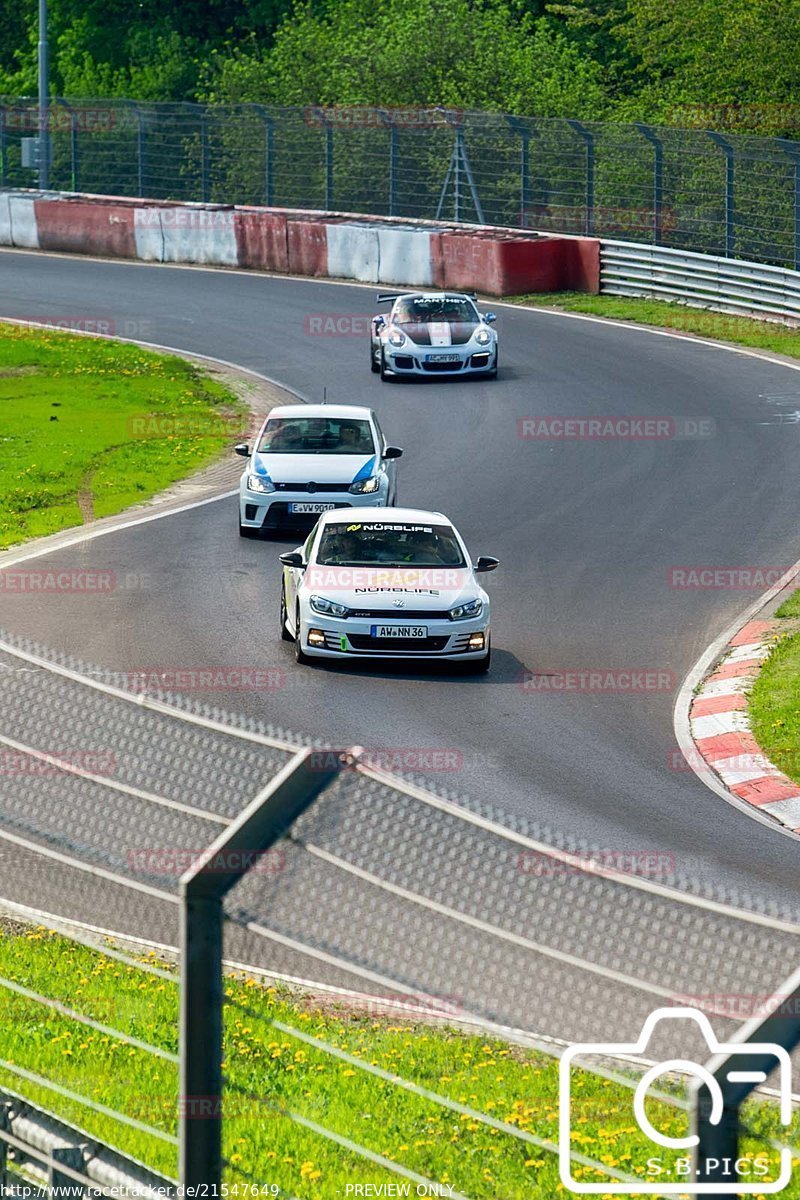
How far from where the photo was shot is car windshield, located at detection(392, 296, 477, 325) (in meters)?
30.3

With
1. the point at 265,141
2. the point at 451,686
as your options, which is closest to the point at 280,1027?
the point at 451,686

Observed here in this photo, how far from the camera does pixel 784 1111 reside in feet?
15.4

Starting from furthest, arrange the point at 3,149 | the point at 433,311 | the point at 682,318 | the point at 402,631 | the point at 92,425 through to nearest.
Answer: the point at 3,149
the point at 682,318
the point at 433,311
the point at 92,425
the point at 402,631

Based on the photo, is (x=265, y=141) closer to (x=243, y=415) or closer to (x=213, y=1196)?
(x=243, y=415)

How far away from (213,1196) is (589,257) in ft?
115

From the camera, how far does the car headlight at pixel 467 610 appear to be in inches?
633

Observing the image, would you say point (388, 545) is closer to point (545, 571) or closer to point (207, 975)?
point (545, 571)

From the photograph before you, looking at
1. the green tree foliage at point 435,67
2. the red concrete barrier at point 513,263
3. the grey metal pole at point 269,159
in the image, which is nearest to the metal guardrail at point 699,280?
the red concrete barrier at point 513,263

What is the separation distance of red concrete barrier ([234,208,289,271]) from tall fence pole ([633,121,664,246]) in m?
8.78

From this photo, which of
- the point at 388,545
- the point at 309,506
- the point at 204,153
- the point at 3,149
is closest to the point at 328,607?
the point at 388,545

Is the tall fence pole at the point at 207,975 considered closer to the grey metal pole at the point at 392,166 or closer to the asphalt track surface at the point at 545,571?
the asphalt track surface at the point at 545,571

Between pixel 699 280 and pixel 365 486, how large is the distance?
17.8 m

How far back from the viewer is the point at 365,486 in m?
20.9

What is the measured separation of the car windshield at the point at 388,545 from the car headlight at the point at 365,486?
11.7 feet
